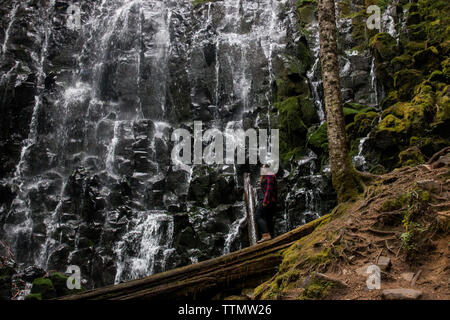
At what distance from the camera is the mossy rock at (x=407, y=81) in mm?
11652

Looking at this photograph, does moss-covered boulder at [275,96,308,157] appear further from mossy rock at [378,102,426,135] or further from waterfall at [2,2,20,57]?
waterfall at [2,2,20,57]

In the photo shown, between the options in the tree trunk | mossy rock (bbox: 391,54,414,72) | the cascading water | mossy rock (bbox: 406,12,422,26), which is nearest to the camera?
the tree trunk

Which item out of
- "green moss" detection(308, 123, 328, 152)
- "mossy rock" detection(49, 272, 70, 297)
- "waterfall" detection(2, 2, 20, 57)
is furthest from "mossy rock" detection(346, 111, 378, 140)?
"waterfall" detection(2, 2, 20, 57)

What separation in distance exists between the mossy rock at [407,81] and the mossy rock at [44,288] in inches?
516

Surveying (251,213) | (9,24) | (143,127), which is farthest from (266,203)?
(9,24)

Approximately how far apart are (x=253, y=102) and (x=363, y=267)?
48.7 ft

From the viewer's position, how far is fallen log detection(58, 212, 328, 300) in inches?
195

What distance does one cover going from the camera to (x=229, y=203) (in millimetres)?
14688

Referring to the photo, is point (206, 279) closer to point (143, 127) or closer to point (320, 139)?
point (320, 139)

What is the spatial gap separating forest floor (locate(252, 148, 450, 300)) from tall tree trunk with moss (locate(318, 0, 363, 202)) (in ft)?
2.09

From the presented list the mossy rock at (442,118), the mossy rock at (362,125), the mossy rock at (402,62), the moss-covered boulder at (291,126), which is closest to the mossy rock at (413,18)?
the mossy rock at (402,62)

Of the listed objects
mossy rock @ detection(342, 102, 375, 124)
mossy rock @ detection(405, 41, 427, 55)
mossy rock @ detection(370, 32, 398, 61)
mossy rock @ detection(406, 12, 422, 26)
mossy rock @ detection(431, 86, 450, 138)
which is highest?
mossy rock @ detection(406, 12, 422, 26)

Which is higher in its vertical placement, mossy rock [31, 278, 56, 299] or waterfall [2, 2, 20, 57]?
waterfall [2, 2, 20, 57]

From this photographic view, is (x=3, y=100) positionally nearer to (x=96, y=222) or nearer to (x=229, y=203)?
(x=96, y=222)
